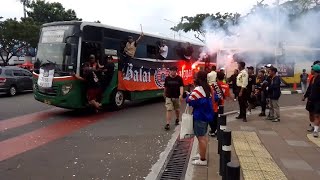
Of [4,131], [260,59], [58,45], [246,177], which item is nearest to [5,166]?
[4,131]

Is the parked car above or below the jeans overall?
above

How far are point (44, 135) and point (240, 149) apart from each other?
4.85m

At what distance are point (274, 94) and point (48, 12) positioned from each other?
38.6 meters

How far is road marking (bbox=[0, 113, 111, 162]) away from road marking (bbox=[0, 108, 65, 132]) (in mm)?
1001

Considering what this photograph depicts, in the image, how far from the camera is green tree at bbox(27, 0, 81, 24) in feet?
147

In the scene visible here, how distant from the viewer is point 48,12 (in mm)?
44875

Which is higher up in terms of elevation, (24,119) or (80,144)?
(24,119)

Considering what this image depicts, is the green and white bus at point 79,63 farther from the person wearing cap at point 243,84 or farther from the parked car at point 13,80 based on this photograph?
the parked car at point 13,80

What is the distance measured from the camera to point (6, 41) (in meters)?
37.2

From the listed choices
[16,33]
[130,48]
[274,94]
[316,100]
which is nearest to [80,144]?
[316,100]

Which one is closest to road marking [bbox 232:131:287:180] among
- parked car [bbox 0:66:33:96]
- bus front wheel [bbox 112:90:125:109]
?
bus front wheel [bbox 112:90:125:109]

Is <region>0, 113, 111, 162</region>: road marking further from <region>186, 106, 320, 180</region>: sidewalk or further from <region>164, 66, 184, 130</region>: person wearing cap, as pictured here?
<region>186, 106, 320, 180</region>: sidewalk

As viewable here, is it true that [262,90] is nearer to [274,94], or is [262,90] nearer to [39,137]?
[274,94]

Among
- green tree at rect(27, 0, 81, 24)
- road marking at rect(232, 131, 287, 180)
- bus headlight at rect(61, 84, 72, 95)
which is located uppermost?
green tree at rect(27, 0, 81, 24)
